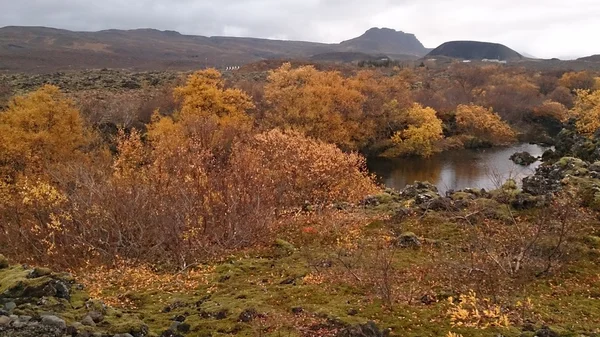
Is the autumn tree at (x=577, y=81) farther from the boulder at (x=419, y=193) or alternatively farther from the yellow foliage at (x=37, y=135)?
the yellow foliage at (x=37, y=135)

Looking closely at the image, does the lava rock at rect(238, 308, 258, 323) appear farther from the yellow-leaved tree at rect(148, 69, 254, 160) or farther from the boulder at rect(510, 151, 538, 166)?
the boulder at rect(510, 151, 538, 166)

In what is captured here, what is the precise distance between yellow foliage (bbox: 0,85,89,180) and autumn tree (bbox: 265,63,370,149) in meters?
17.7

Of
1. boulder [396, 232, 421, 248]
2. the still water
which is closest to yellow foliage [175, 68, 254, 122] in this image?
the still water

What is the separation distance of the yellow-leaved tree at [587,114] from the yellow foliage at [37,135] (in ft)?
152

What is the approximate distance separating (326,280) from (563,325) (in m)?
5.36

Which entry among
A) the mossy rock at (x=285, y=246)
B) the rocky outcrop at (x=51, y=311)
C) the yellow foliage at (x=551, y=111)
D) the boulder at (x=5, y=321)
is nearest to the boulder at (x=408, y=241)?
the mossy rock at (x=285, y=246)

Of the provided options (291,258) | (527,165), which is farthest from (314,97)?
(291,258)

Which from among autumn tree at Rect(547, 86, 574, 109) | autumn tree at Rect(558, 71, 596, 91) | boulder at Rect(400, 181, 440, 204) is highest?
autumn tree at Rect(558, 71, 596, 91)

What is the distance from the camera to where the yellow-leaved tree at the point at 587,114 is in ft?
167

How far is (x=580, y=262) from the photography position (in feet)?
45.0

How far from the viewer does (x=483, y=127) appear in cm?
6738

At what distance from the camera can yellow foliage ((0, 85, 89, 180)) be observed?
33.5 meters

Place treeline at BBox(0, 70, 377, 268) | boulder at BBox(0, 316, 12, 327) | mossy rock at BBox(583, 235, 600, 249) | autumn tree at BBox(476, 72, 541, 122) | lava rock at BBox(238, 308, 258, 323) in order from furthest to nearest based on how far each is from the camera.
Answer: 1. autumn tree at BBox(476, 72, 541, 122)
2. treeline at BBox(0, 70, 377, 268)
3. mossy rock at BBox(583, 235, 600, 249)
4. lava rock at BBox(238, 308, 258, 323)
5. boulder at BBox(0, 316, 12, 327)

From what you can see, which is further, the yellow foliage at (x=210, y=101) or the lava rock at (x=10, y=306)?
the yellow foliage at (x=210, y=101)
